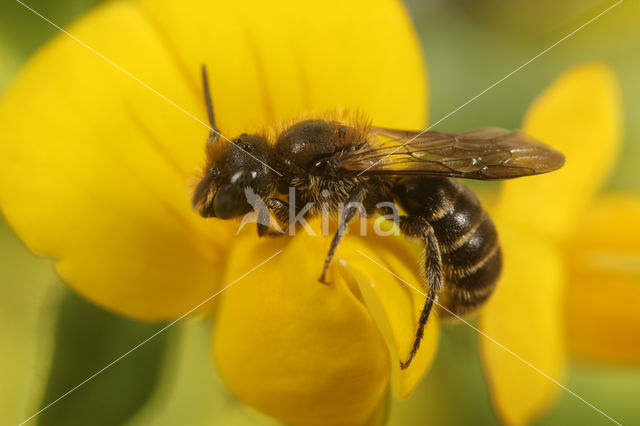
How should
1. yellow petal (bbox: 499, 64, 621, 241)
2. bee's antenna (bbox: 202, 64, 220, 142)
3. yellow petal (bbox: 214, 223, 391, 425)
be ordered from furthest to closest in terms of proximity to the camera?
1. yellow petal (bbox: 499, 64, 621, 241)
2. bee's antenna (bbox: 202, 64, 220, 142)
3. yellow petal (bbox: 214, 223, 391, 425)

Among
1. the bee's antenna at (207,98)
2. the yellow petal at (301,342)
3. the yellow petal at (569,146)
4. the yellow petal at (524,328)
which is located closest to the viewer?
the yellow petal at (301,342)

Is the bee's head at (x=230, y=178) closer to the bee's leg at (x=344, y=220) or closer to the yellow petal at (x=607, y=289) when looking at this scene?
the bee's leg at (x=344, y=220)

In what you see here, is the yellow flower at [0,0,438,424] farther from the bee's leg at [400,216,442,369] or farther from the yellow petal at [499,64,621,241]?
the yellow petal at [499,64,621,241]

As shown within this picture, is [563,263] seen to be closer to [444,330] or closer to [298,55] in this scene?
[444,330]

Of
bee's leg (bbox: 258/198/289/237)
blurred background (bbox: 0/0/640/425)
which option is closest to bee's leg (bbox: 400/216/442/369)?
bee's leg (bbox: 258/198/289/237)

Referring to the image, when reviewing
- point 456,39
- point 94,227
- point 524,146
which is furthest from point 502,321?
point 456,39

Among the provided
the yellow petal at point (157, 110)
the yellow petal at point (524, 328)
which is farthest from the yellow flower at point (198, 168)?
the yellow petal at point (524, 328)

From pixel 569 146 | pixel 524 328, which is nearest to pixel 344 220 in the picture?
pixel 524 328
